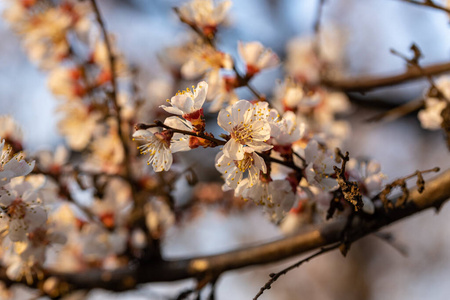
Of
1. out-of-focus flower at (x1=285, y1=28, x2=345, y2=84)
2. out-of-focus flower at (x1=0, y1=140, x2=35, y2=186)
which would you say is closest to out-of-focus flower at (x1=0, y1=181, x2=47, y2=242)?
out-of-focus flower at (x1=0, y1=140, x2=35, y2=186)

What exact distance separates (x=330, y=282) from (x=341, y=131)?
5573mm

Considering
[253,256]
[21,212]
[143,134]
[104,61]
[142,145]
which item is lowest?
[253,256]

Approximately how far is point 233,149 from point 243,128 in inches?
2.3

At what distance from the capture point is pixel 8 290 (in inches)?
68.6

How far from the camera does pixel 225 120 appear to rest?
0.98 m

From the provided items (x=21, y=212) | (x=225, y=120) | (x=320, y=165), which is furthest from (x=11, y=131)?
(x=320, y=165)

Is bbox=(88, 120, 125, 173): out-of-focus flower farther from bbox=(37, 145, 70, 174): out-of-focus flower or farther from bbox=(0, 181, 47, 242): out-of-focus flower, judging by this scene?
bbox=(0, 181, 47, 242): out-of-focus flower

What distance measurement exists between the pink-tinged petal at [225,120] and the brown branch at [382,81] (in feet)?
3.33

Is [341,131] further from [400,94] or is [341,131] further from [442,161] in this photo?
[442,161]

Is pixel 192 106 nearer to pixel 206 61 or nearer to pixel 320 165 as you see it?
pixel 320 165

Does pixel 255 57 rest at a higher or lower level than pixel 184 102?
lower

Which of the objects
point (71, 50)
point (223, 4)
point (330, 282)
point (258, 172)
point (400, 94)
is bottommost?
point (330, 282)

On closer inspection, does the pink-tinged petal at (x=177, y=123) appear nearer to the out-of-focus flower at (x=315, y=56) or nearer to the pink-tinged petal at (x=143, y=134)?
the pink-tinged petal at (x=143, y=134)

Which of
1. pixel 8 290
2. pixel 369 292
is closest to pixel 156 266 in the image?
pixel 8 290
